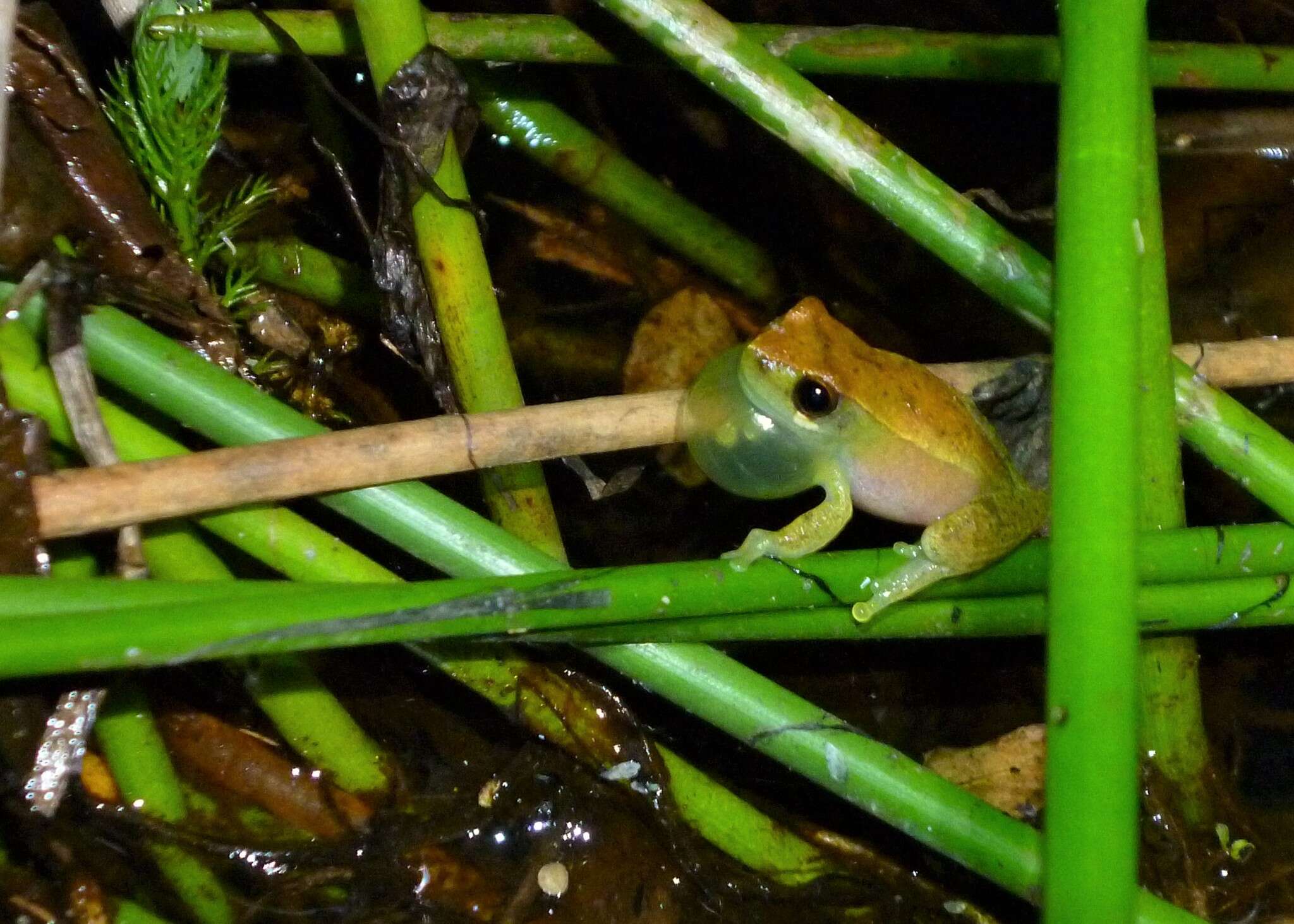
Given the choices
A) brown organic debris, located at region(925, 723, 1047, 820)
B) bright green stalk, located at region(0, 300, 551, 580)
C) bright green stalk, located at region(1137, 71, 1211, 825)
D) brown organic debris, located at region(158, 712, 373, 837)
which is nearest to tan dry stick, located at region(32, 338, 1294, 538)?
bright green stalk, located at region(0, 300, 551, 580)

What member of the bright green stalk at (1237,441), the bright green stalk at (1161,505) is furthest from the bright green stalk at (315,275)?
the bright green stalk at (1237,441)

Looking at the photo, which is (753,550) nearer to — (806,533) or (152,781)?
(806,533)

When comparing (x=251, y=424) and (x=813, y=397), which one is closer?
(x=251, y=424)

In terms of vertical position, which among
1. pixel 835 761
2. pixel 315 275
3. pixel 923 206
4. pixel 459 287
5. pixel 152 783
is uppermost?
pixel 315 275

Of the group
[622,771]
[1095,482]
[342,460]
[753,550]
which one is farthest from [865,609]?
[342,460]

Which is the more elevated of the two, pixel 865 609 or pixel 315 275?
pixel 315 275

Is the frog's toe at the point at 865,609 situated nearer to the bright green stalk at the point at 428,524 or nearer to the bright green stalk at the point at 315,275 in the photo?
the bright green stalk at the point at 428,524

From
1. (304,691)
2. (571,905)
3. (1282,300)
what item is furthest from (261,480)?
(1282,300)

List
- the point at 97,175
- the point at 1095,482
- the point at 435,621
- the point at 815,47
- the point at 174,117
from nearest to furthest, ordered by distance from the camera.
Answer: the point at 1095,482 < the point at 435,621 < the point at 97,175 < the point at 174,117 < the point at 815,47
